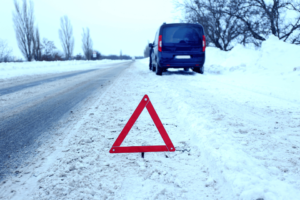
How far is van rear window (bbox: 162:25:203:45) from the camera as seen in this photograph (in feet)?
28.3

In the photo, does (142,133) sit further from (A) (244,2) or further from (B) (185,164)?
(A) (244,2)

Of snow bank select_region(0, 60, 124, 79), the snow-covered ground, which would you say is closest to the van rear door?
the snow-covered ground

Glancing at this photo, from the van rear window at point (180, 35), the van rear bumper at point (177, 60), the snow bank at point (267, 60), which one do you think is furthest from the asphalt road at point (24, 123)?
the snow bank at point (267, 60)

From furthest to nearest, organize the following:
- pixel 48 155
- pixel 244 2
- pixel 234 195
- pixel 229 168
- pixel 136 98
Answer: pixel 244 2, pixel 136 98, pixel 48 155, pixel 229 168, pixel 234 195

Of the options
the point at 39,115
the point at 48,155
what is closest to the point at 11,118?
the point at 39,115

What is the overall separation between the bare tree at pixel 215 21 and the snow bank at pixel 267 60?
3.16 meters

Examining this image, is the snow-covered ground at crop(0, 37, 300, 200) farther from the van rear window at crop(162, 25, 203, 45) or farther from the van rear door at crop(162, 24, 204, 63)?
the van rear window at crop(162, 25, 203, 45)

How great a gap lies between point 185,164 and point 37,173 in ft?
4.83

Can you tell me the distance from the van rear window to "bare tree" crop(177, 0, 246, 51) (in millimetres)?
5026

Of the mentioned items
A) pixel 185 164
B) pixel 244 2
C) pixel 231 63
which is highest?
pixel 244 2

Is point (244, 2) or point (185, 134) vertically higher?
point (244, 2)

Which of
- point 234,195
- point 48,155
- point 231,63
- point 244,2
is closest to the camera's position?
point 234,195

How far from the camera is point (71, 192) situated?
1.71 m

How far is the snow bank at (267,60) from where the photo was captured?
777 cm
